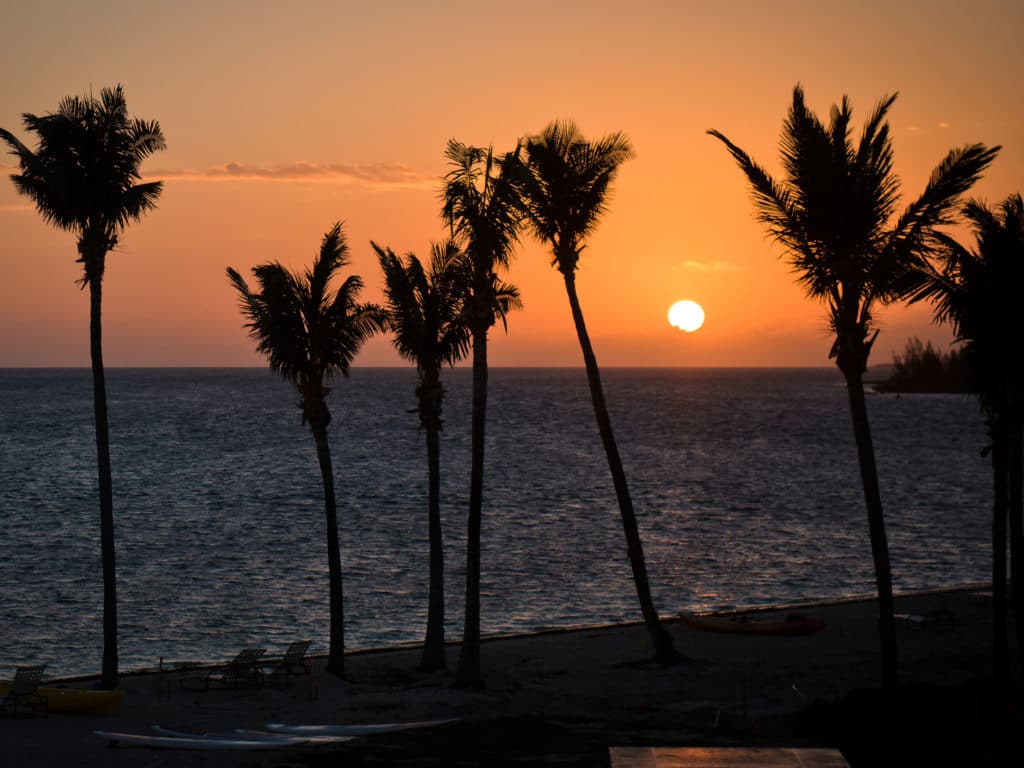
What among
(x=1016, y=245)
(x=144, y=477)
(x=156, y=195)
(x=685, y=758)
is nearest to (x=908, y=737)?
(x=685, y=758)

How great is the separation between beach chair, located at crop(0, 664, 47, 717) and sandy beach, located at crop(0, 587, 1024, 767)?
0.51 meters

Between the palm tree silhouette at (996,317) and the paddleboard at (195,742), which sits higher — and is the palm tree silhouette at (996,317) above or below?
above

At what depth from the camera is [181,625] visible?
43781 millimetres

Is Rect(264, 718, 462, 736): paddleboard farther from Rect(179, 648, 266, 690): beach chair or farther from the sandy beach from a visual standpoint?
Rect(179, 648, 266, 690): beach chair

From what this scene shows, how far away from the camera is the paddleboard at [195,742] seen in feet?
67.7

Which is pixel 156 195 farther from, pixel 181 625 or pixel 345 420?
pixel 345 420

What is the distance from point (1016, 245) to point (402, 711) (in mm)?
15946

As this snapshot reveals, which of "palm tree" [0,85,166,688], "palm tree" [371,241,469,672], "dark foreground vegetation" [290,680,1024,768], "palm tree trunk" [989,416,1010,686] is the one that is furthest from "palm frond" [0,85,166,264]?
"palm tree trunk" [989,416,1010,686]

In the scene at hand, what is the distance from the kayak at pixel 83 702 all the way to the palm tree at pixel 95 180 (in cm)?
165

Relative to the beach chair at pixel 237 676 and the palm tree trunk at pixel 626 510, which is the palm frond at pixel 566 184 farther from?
the beach chair at pixel 237 676

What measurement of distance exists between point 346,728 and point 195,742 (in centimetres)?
274

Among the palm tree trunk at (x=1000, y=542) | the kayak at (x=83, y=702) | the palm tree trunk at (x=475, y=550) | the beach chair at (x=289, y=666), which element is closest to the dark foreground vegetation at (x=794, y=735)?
the palm tree trunk at (x=1000, y=542)

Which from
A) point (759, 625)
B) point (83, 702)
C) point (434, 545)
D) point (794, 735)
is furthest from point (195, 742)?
point (759, 625)

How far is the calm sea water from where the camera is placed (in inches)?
1774
